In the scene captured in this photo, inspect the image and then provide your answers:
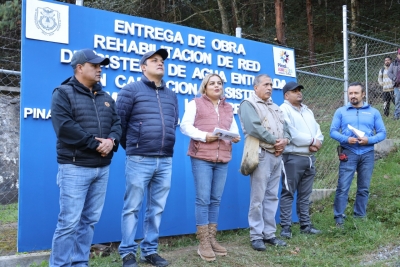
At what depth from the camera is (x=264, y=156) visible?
462 centimetres

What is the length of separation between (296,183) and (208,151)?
141 cm

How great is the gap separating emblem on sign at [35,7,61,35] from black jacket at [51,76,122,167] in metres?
1.00

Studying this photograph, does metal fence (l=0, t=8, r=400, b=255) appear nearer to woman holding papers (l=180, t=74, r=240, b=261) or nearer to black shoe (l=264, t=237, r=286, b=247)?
woman holding papers (l=180, t=74, r=240, b=261)

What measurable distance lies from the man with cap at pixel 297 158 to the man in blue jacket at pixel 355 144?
14.9 inches

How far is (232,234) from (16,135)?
390 cm

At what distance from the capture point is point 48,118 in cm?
416

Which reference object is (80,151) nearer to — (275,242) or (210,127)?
(210,127)

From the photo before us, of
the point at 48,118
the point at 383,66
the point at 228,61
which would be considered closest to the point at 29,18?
the point at 48,118

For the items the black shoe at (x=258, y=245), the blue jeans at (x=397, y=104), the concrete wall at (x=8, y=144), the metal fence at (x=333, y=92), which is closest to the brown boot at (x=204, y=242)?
the black shoe at (x=258, y=245)

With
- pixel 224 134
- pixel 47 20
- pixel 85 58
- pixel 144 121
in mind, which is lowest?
pixel 224 134

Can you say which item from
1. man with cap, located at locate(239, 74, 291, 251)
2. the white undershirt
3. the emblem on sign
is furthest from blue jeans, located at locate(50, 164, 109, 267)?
man with cap, located at locate(239, 74, 291, 251)

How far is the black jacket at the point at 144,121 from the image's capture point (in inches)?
151

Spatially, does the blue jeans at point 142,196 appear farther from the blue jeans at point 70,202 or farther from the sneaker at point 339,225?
the sneaker at point 339,225

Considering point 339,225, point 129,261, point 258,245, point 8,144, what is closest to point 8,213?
point 8,144
